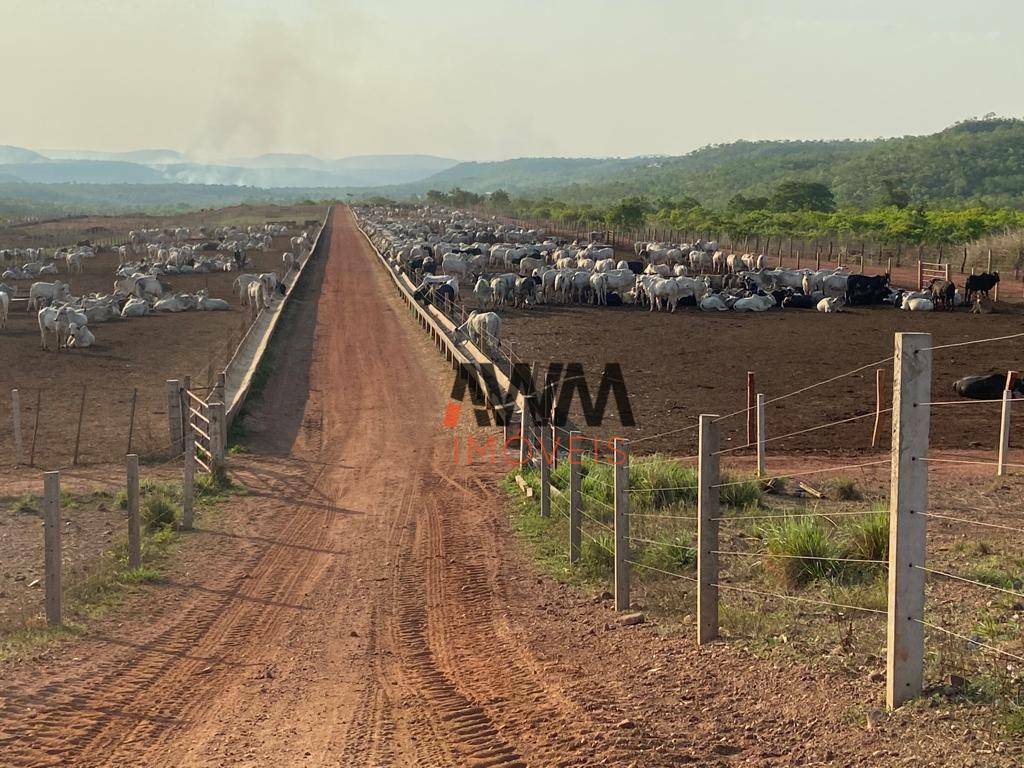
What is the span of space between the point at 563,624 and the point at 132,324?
1306 inches

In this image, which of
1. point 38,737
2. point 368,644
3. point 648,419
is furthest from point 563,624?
point 648,419

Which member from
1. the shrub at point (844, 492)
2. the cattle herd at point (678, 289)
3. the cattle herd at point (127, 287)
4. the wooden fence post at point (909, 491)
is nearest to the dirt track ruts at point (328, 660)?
the wooden fence post at point (909, 491)

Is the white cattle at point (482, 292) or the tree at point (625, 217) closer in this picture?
the white cattle at point (482, 292)

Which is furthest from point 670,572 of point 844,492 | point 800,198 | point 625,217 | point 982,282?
point 800,198

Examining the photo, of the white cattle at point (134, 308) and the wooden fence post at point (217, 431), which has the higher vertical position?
the white cattle at point (134, 308)

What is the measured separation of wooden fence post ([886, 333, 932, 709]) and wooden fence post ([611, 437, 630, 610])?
372cm

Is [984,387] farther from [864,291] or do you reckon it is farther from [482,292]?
[482,292]

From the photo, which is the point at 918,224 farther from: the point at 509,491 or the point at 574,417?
the point at 509,491

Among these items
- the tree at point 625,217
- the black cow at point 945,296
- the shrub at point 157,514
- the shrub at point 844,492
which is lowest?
the shrub at point 157,514

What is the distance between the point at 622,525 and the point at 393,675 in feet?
7.82

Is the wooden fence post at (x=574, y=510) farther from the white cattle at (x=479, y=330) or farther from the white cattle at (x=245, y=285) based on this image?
the white cattle at (x=245, y=285)

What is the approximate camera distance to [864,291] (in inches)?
1816

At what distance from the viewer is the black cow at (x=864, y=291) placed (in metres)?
45.9

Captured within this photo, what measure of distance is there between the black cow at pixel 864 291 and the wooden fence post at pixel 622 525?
38.2 metres
